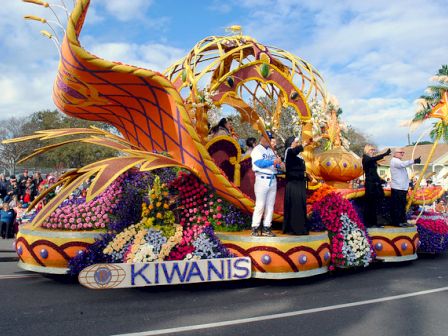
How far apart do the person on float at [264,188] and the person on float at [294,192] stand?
27 cm

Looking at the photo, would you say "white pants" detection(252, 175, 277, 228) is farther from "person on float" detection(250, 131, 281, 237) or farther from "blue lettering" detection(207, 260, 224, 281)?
"blue lettering" detection(207, 260, 224, 281)

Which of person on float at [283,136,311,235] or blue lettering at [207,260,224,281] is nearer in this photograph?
blue lettering at [207,260,224,281]

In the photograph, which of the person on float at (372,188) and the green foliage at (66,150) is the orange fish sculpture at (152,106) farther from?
the green foliage at (66,150)

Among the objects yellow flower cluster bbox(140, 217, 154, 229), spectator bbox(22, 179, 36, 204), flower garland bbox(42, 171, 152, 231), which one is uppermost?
spectator bbox(22, 179, 36, 204)

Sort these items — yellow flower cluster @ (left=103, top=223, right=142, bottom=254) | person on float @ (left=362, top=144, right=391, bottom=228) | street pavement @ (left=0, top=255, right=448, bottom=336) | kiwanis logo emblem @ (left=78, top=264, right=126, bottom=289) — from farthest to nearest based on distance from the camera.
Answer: person on float @ (left=362, top=144, right=391, bottom=228) → yellow flower cluster @ (left=103, top=223, right=142, bottom=254) → kiwanis logo emblem @ (left=78, top=264, right=126, bottom=289) → street pavement @ (left=0, top=255, right=448, bottom=336)

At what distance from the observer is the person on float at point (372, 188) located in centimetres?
708

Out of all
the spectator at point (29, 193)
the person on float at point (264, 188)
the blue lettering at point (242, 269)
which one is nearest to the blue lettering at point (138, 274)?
the blue lettering at point (242, 269)

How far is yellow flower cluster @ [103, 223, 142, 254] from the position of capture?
5430 mm

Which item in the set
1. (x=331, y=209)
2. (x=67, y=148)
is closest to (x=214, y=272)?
(x=331, y=209)

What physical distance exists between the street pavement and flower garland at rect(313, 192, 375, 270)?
0.94 ft

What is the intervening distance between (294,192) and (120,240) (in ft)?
7.93

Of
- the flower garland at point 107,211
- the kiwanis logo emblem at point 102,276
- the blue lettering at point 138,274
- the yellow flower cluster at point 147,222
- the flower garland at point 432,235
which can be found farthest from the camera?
the flower garland at point 432,235

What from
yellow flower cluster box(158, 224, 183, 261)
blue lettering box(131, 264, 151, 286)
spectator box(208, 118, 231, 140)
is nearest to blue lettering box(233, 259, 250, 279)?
yellow flower cluster box(158, 224, 183, 261)

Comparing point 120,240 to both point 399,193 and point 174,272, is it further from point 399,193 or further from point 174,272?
point 399,193
